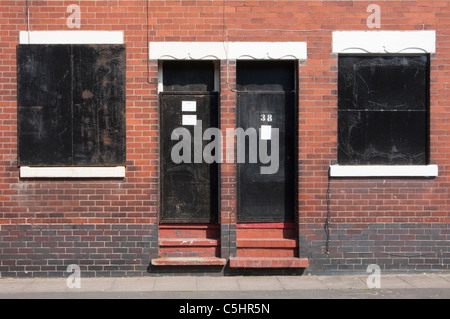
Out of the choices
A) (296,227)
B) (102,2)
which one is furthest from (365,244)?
(102,2)

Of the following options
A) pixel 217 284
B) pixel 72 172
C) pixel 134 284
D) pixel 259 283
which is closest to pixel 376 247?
pixel 259 283

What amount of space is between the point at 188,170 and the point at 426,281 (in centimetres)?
402

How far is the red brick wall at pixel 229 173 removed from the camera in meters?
9.14

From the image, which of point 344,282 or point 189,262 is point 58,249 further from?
point 344,282

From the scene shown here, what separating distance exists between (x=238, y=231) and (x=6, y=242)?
361 cm

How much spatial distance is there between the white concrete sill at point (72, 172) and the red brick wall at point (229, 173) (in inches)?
4.3

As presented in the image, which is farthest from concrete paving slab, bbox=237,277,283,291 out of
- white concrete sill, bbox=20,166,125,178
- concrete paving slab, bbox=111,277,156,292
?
white concrete sill, bbox=20,166,125,178

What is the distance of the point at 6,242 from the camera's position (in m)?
9.14

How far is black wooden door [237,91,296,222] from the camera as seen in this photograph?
9438 millimetres

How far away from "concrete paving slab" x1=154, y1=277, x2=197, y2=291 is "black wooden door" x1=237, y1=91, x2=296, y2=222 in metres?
1.29

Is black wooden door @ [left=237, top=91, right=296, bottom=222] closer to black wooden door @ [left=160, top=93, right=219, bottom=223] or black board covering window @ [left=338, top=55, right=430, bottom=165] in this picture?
black wooden door @ [left=160, top=93, right=219, bottom=223]

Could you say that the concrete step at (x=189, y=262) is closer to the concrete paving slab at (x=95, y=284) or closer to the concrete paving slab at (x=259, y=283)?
the concrete paving slab at (x=259, y=283)

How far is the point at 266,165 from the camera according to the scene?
31.1ft

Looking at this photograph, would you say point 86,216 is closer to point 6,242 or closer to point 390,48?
Answer: point 6,242
